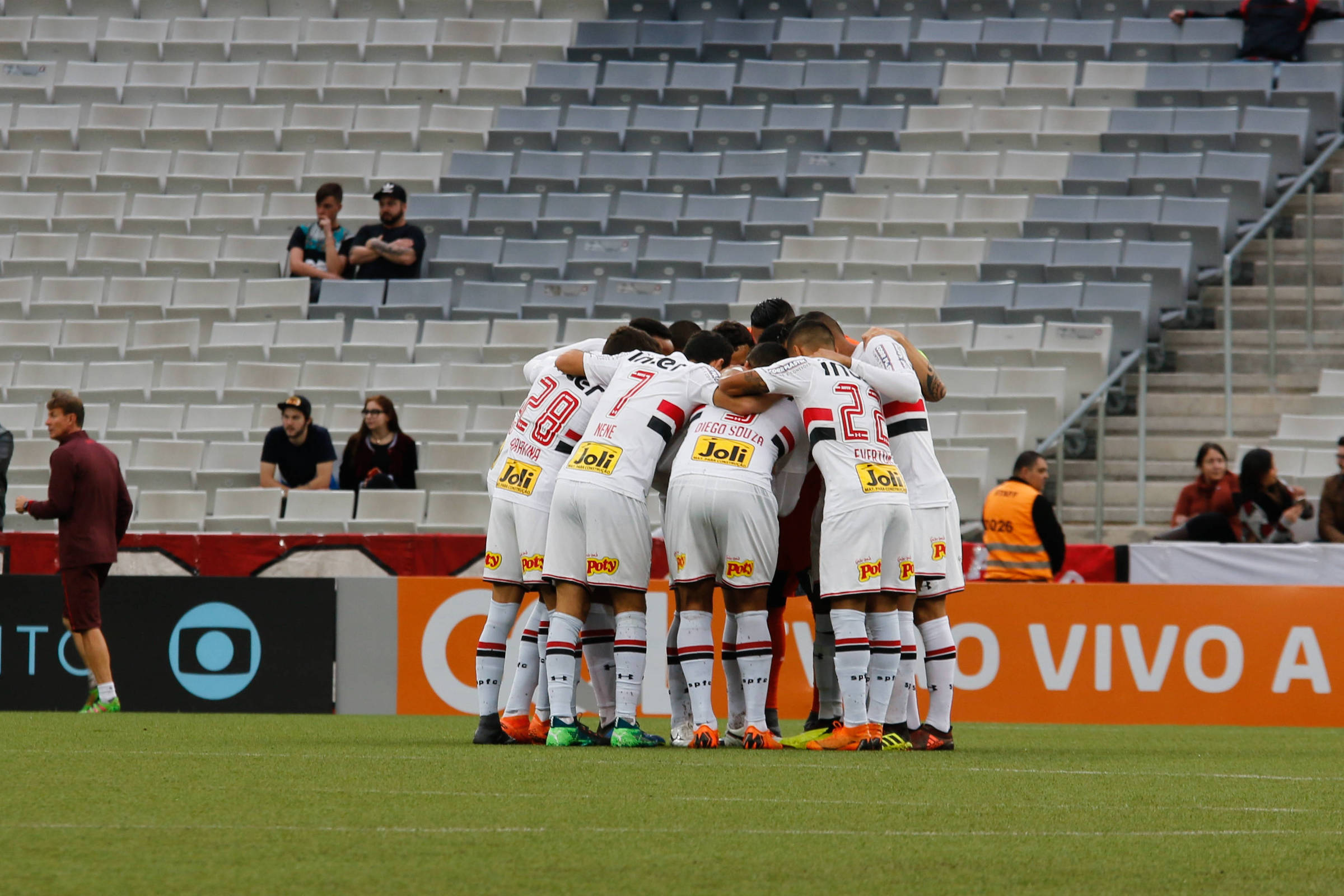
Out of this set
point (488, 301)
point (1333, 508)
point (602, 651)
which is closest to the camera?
point (602, 651)

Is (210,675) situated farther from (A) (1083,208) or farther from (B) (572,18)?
(B) (572,18)

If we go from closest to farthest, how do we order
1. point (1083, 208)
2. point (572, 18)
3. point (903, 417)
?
point (903, 417) → point (1083, 208) → point (572, 18)

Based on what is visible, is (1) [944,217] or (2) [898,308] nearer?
(2) [898,308]

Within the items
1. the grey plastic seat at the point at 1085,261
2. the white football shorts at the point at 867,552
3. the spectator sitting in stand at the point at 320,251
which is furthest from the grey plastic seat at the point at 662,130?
the white football shorts at the point at 867,552

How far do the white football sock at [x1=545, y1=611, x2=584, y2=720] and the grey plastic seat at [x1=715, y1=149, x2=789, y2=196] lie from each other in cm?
989

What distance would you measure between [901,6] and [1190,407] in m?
6.47

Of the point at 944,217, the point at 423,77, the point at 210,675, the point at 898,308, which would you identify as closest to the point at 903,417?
the point at 210,675

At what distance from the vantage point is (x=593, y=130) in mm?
18500

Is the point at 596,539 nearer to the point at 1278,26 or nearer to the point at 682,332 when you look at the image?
the point at 682,332

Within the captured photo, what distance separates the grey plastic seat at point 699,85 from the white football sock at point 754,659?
11.2 m

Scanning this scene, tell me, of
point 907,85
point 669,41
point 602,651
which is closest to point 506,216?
point 669,41

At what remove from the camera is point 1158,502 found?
14.0 m

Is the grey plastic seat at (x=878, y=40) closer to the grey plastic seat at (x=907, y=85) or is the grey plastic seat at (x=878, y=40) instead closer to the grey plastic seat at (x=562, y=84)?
the grey plastic seat at (x=907, y=85)

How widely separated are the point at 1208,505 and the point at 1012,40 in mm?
7305
